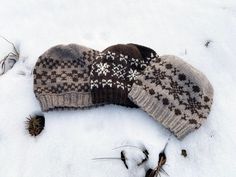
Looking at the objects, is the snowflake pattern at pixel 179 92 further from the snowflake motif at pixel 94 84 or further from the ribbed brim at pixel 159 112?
the snowflake motif at pixel 94 84

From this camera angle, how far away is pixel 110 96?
2.23m

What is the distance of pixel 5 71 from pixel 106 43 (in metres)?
0.71

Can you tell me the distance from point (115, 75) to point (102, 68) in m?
0.09

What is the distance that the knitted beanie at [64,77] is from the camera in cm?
225

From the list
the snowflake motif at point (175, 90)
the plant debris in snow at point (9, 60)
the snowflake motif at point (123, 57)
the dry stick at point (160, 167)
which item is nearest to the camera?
the dry stick at point (160, 167)

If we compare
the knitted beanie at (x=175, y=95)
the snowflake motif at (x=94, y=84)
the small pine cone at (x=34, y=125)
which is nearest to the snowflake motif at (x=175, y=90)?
the knitted beanie at (x=175, y=95)

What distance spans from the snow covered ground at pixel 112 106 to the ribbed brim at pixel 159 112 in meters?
0.06

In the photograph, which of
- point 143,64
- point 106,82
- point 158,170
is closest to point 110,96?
point 106,82

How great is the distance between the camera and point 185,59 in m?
2.46

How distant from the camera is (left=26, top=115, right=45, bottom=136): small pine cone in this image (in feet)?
7.27

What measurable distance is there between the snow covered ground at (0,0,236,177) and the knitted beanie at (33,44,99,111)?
0.26 ft

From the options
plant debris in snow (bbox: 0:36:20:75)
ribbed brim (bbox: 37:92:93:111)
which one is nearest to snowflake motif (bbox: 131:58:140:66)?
ribbed brim (bbox: 37:92:93:111)

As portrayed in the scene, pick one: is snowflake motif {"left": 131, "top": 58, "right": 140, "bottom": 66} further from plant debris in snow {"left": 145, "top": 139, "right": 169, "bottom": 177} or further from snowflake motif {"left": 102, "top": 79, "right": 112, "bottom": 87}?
plant debris in snow {"left": 145, "top": 139, "right": 169, "bottom": 177}

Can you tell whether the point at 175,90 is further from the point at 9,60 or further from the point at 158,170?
the point at 9,60
